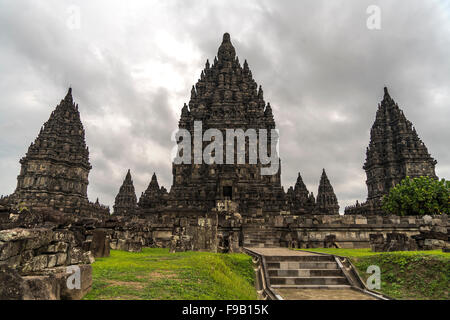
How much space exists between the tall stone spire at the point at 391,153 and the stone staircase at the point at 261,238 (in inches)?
1575

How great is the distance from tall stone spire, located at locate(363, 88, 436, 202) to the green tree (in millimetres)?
19048

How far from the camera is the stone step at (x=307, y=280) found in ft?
25.6

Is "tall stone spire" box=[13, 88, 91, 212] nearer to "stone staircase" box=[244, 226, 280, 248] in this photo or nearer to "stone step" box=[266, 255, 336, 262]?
"stone staircase" box=[244, 226, 280, 248]

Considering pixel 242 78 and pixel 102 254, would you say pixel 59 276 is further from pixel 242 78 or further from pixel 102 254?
pixel 242 78

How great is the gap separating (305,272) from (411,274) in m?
2.73

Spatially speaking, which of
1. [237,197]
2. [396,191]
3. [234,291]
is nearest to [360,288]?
Result: [234,291]

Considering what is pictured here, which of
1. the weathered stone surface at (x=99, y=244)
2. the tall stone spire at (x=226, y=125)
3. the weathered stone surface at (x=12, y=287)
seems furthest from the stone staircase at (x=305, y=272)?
the tall stone spire at (x=226, y=125)

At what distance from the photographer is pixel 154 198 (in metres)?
38.6

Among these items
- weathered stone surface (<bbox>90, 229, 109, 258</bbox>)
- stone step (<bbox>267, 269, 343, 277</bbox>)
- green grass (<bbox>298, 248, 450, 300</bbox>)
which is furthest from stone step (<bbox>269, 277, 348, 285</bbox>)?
weathered stone surface (<bbox>90, 229, 109, 258</bbox>)

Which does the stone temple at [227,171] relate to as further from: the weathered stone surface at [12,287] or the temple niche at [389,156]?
the weathered stone surface at [12,287]

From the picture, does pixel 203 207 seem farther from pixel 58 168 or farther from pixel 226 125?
pixel 58 168

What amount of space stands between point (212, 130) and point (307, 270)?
111 ft

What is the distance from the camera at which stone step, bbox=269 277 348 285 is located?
7801 mm
